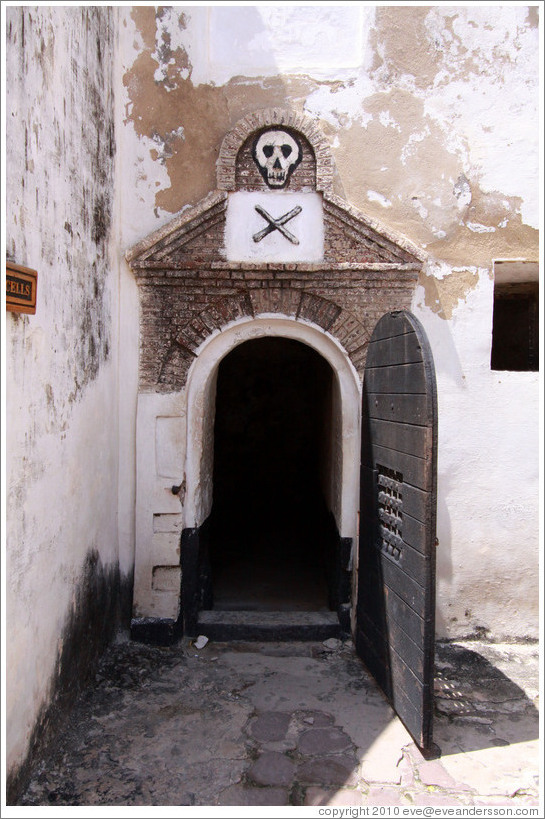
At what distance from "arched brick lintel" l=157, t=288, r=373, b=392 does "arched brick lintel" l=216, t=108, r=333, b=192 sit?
0.90m

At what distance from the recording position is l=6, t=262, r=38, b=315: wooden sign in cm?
314

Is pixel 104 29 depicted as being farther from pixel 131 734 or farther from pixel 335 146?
pixel 131 734

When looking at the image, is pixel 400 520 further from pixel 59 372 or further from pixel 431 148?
pixel 431 148

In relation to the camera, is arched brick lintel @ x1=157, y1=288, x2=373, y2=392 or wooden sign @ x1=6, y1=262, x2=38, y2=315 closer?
wooden sign @ x1=6, y1=262, x2=38, y2=315

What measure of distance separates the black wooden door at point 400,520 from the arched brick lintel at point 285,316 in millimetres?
356

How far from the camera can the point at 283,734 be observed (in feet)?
13.0

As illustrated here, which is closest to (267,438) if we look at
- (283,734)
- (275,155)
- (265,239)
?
(265,239)

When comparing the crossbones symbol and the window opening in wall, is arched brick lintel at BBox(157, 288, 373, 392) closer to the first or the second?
the crossbones symbol

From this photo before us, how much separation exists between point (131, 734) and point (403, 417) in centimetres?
265

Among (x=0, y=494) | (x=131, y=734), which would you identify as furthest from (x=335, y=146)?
(x=131, y=734)

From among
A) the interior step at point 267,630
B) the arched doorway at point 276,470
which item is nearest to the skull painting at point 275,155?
the arched doorway at point 276,470

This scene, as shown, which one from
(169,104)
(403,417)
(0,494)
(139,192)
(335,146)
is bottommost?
(0,494)

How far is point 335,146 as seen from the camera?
16.8 feet

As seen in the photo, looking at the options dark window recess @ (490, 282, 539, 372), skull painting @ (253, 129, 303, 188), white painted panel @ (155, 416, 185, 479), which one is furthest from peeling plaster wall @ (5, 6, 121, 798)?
dark window recess @ (490, 282, 539, 372)
